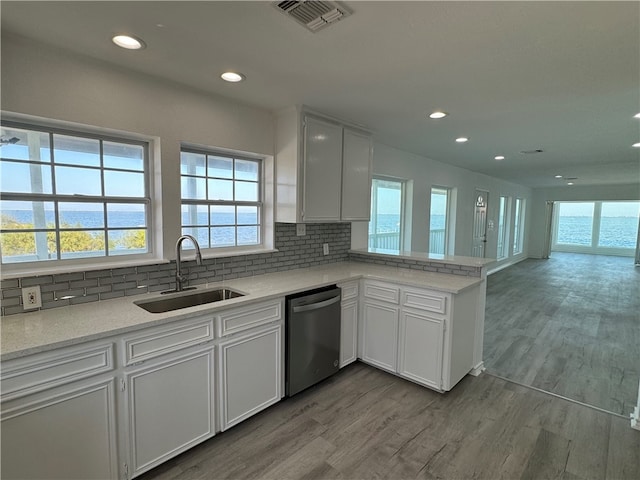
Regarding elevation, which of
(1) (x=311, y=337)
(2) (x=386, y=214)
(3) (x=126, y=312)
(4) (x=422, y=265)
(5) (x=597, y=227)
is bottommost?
(1) (x=311, y=337)

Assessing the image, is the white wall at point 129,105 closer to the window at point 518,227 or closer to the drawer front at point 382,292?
the drawer front at point 382,292

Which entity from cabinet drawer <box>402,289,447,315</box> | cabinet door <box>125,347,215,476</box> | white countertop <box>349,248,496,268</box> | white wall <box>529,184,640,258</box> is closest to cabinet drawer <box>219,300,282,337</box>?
cabinet door <box>125,347,215,476</box>

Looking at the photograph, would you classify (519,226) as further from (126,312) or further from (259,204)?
(126,312)

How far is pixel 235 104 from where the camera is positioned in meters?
2.71

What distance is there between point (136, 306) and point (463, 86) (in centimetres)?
265

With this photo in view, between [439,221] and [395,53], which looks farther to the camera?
[439,221]

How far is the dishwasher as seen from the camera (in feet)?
8.12

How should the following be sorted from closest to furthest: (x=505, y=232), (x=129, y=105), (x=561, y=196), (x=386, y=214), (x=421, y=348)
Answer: (x=129, y=105) < (x=421, y=348) < (x=386, y=214) < (x=505, y=232) < (x=561, y=196)

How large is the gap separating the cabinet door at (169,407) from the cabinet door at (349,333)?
1.27 m

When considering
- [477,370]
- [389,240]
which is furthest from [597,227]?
[477,370]

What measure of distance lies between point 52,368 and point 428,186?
5.09 meters

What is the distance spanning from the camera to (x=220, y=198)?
2.83 metres

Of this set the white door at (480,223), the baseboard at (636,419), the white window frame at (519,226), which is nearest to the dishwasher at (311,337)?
the baseboard at (636,419)

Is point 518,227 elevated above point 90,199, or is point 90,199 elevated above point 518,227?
point 90,199
